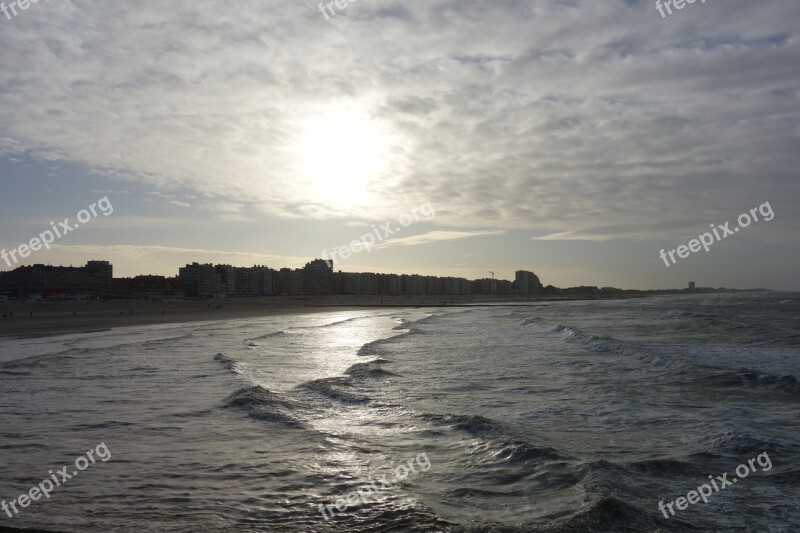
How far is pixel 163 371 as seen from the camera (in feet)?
65.5

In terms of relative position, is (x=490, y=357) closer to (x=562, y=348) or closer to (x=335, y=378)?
(x=562, y=348)

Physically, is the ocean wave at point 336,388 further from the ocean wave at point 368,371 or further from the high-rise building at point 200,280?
the high-rise building at point 200,280

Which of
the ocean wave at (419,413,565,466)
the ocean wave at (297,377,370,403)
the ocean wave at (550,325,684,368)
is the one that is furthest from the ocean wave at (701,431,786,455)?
the ocean wave at (550,325,684,368)

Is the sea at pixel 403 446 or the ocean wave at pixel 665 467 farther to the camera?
the ocean wave at pixel 665 467

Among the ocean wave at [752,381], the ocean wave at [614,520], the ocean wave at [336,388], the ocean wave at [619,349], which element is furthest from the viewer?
the ocean wave at [619,349]

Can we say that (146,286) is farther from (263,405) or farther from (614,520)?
(614,520)

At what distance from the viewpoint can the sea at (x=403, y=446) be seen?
7285 mm
